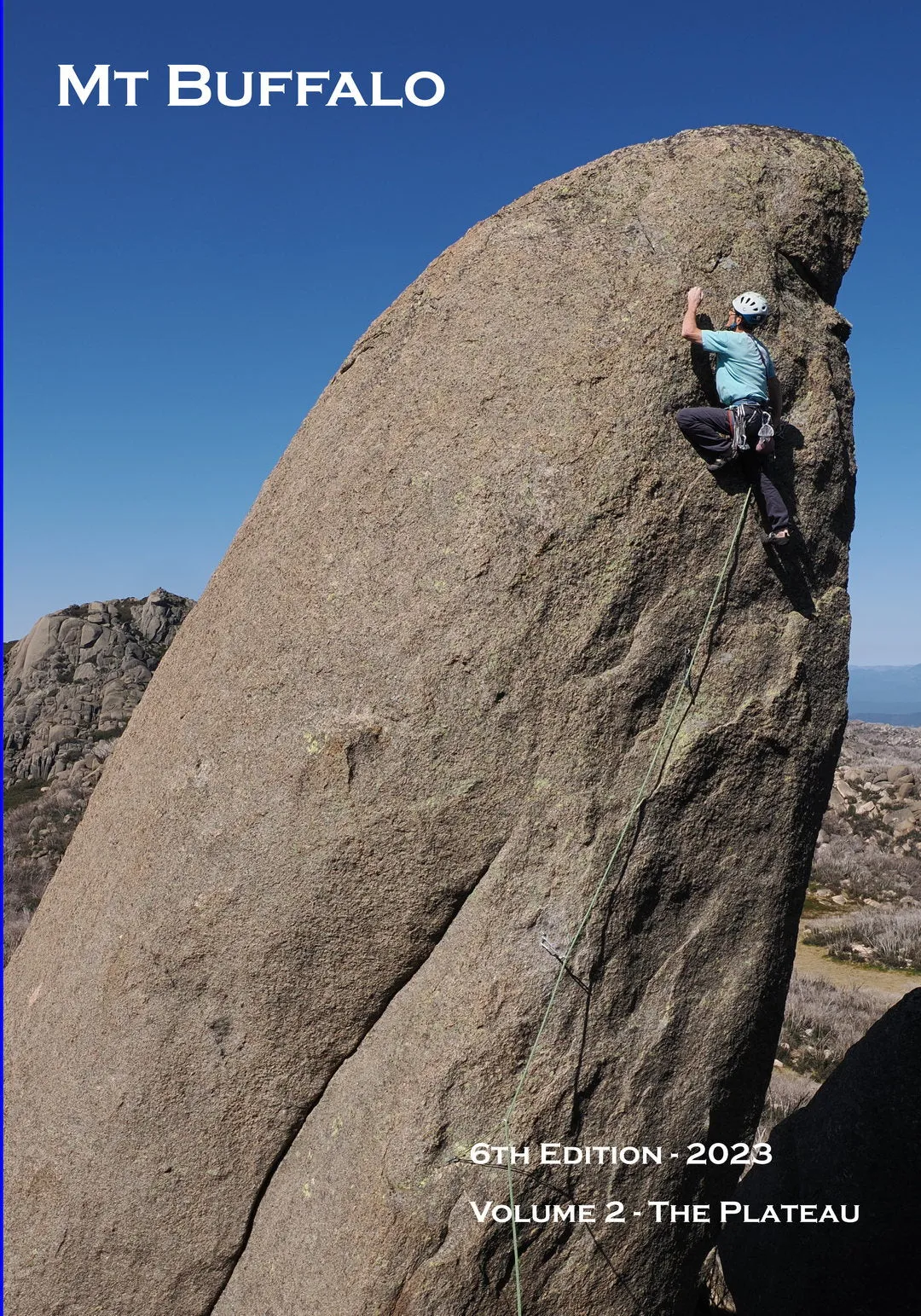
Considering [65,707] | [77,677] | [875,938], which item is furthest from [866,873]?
[77,677]

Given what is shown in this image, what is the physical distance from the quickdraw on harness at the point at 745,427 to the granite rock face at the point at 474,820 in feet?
0.68

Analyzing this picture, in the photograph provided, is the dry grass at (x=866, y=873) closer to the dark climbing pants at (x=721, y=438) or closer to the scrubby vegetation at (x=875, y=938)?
the scrubby vegetation at (x=875, y=938)

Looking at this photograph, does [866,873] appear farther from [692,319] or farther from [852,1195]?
[692,319]

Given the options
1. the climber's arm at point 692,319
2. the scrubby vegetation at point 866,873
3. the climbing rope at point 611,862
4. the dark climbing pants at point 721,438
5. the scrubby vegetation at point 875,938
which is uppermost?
the climber's arm at point 692,319

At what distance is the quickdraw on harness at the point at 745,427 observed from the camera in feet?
13.1

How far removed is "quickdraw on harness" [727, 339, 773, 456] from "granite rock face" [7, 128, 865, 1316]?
209 mm

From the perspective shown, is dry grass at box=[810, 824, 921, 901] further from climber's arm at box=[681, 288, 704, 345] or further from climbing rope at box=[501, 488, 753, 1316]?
climber's arm at box=[681, 288, 704, 345]

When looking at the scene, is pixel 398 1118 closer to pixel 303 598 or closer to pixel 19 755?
pixel 303 598

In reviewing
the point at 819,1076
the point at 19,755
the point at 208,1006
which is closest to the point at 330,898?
the point at 208,1006

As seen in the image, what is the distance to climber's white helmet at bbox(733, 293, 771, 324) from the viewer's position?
4066mm

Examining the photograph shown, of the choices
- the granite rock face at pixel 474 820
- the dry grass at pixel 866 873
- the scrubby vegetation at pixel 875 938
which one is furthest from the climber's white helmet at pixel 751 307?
the dry grass at pixel 866 873

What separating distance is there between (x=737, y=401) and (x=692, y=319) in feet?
1.38

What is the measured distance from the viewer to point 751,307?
407 cm

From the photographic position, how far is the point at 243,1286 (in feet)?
14.0
